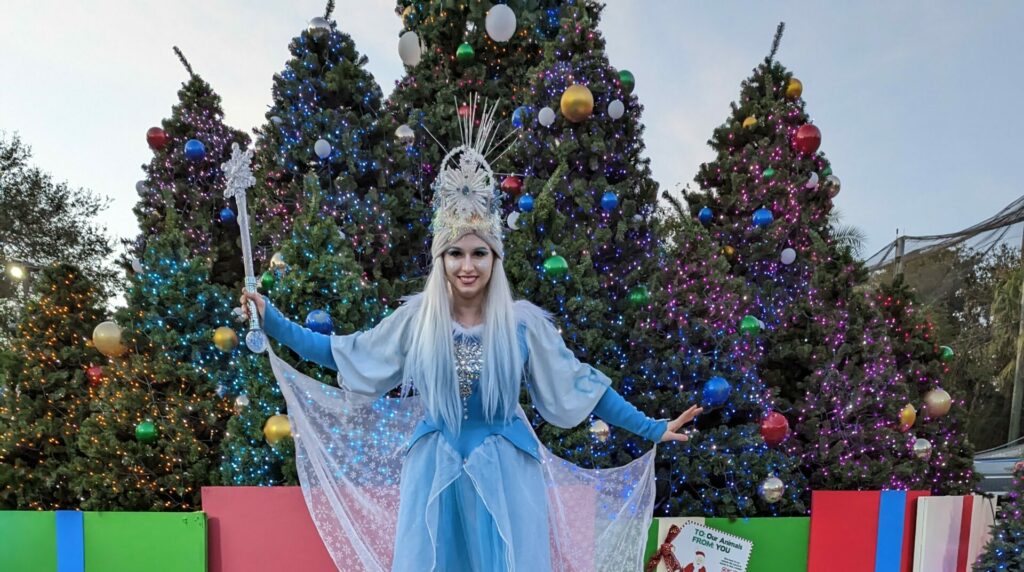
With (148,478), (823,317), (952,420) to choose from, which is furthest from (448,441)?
(952,420)

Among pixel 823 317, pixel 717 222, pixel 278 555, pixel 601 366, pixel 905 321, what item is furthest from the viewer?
pixel 717 222

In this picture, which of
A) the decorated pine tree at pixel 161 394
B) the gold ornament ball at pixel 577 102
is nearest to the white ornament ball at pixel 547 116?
the gold ornament ball at pixel 577 102

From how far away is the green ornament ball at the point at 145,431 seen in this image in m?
3.96

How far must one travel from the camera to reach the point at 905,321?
16.7ft

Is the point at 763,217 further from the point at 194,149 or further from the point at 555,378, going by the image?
the point at 194,149

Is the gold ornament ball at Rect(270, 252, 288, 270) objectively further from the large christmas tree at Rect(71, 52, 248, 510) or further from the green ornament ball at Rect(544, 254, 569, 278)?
the green ornament ball at Rect(544, 254, 569, 278)

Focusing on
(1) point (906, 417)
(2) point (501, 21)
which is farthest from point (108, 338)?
(1) point (906, 417)

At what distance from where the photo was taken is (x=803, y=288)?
550 cm

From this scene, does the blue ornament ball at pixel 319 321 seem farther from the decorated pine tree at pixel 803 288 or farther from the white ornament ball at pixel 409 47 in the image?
the white ornament ball at pixel 409 47

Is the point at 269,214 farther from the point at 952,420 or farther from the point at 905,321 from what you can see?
the point at 952,420

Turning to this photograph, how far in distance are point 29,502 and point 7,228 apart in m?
10.5

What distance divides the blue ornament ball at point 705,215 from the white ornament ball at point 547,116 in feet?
7.59

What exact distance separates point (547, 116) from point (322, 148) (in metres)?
1.91

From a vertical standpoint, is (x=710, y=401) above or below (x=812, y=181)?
below
